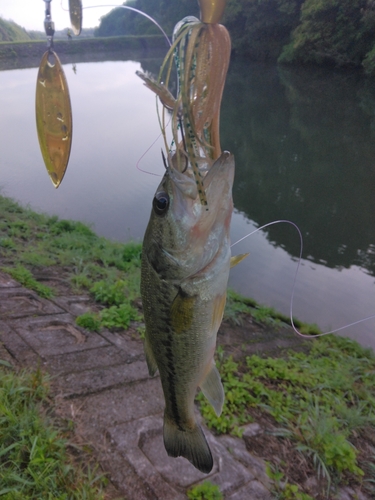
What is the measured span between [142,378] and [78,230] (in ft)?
15.1

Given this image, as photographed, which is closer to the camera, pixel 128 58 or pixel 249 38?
pixel 249 38

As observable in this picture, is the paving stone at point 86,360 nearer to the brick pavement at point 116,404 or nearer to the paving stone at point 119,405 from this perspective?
the brick pavement at point 116,404

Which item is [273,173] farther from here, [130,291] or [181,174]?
[181,174]

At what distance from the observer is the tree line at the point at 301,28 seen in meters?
21.1

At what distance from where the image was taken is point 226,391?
122 inches

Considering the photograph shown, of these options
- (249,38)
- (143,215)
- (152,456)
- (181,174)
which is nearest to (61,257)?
(143,215)

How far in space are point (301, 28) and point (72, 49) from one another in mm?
16265

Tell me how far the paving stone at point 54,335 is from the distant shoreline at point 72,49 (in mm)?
22999

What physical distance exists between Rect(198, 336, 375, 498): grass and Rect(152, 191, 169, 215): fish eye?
2.04 m

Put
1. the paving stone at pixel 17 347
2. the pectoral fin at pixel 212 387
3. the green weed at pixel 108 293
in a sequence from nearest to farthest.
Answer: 1. the pectoral fin at pixel 212 387
2. the paving stone at pixel 17 347
3. the green weed at pixel 108 293

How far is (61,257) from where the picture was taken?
5.45 m

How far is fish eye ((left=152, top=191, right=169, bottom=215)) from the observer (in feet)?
4.00

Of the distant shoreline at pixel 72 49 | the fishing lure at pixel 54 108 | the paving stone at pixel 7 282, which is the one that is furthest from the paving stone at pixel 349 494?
the distant shoreline at pixel 72 49

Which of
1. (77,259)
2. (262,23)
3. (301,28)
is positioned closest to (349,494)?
(77,259)
